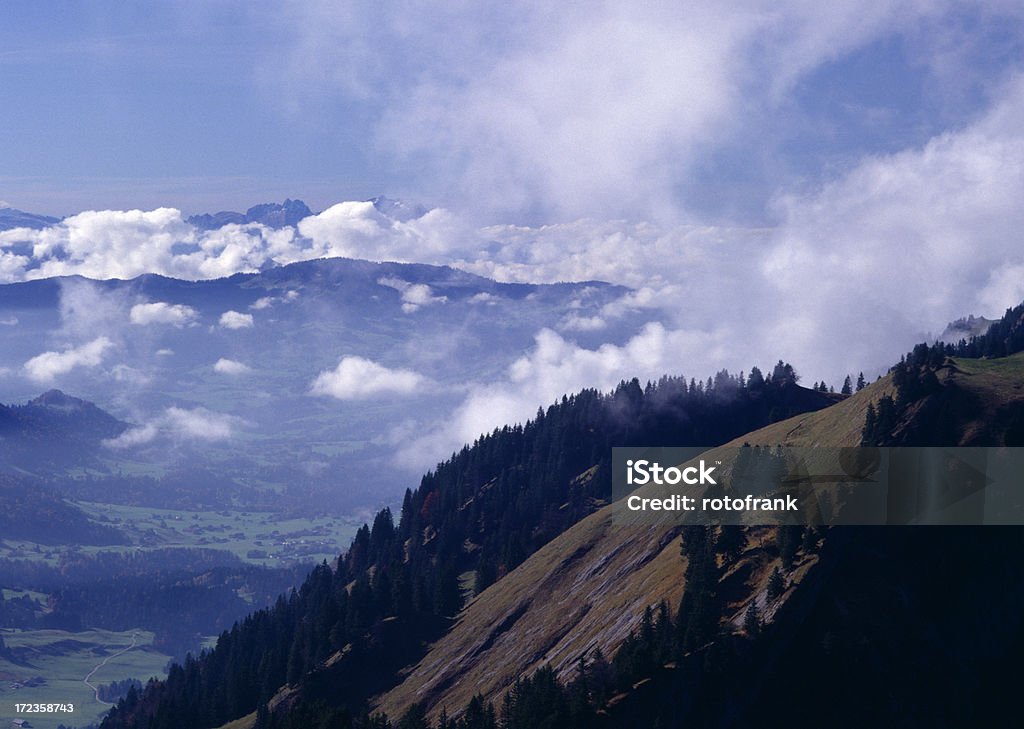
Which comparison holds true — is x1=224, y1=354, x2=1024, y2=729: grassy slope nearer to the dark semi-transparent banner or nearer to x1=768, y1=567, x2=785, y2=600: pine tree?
x1=768, y1=567, x2=785, y2=600: pine tree

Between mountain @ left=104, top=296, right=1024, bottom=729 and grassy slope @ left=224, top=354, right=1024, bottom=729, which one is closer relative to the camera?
mountain @ left=104, top=296, right=1024, bottom=729

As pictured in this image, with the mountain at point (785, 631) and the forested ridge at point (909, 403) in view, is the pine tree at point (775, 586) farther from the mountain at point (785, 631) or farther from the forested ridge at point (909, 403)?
the forested ridge at point (909, 403)

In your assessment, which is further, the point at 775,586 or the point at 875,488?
the point at 875,488

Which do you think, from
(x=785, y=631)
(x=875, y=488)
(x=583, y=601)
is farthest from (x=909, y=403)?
(x=583, y=601)

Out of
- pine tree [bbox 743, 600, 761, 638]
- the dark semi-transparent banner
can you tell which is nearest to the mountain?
pine tree [bbox 743, 600, 761, 638]

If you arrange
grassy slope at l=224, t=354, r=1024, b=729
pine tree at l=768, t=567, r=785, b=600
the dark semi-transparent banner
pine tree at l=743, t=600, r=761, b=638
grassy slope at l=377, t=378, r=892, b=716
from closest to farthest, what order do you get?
pine tree at l=743, t=600, r=761, b=638, pine tree at l=768, t=567, r=785, b=600, the dark semi-transparent banner, grassy slope at l=377, t=378, r=892, b=716, grassy slope at l=224, t=354, r=1024, b=729

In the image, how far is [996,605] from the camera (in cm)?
13938

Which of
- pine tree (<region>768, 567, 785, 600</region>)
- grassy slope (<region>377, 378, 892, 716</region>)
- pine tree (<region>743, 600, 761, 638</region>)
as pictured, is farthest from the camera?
grassy slope (<region>377, 378, 892, 716</region>)

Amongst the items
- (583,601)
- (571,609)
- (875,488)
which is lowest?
(571,609)

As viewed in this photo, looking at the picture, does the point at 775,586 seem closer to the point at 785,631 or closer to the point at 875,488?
the point at 785,631

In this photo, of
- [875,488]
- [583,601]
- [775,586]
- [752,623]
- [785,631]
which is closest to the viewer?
[752,623]

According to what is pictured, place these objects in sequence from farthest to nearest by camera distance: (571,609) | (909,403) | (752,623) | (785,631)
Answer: (571,609)
(909,403)
(785,631)
(752,623)

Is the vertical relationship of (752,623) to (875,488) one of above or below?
below

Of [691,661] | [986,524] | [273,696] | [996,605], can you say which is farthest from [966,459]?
[273,696]
